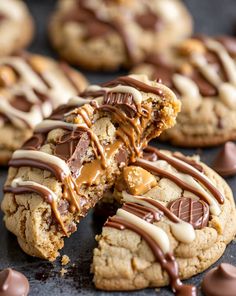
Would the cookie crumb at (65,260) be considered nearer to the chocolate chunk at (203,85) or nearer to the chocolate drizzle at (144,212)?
the chocolate drizzle at (144,212)

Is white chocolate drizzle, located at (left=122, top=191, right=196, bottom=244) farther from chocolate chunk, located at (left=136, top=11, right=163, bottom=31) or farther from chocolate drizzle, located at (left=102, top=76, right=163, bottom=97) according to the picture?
chocolate chunk, located at (left=136, top=11, right=163, bottom=31)

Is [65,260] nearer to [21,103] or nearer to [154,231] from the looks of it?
[154,231]

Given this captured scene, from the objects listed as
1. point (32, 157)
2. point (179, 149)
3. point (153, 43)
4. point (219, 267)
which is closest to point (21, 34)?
point (153, 43)

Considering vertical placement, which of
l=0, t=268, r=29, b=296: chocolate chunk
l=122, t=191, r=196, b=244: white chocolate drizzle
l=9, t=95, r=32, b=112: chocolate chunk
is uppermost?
l=122, t=191, r=196, b=244: white chocolate drizzle

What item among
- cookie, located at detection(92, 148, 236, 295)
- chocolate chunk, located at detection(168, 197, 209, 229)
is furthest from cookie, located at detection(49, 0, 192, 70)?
chocolate chunk, located at detection(168, 197, 209, 229)

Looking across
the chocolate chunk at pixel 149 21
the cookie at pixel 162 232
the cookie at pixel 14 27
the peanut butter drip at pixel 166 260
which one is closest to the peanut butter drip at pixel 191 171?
the cookie at pixel 162 232
